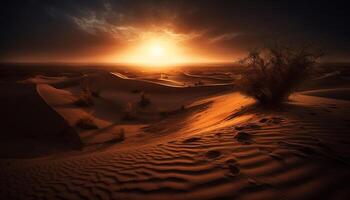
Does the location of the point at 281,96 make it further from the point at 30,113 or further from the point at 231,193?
the point at 30,113

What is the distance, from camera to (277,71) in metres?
7.24

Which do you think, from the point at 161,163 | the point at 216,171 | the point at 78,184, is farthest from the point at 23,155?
the point at 216,171

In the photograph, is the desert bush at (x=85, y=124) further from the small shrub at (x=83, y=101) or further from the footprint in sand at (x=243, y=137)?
the footprint in sand at (x=243, y=137)

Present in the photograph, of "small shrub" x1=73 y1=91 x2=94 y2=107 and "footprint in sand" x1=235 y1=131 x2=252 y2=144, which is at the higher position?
"footprint in sand" x1=235 y1=131 x2=252 y2=144

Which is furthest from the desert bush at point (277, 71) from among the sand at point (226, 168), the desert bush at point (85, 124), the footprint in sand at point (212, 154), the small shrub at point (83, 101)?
the small shrub at point (83, 101)

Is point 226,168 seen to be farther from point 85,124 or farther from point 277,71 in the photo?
point 85,124

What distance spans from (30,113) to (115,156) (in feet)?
21.1

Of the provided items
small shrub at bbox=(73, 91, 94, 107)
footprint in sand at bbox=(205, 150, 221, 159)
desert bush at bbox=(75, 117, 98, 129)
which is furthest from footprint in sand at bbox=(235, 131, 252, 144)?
small shrub at bbox=(73, 91, 94, 107)

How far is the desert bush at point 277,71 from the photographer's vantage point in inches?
270

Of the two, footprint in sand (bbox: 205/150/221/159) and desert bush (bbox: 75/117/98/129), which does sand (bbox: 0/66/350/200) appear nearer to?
footprint in sand (bbox: 205/150/221/159)

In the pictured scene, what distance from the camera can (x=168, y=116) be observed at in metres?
11.5

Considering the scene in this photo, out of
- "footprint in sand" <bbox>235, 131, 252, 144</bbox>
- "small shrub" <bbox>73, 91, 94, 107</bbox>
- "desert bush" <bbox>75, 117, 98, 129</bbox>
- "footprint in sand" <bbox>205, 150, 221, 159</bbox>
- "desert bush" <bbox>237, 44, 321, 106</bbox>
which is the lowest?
"desert bush" <bbox>75, 117, 98, 129</bbox>

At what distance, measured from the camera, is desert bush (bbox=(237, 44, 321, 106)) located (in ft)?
22.5

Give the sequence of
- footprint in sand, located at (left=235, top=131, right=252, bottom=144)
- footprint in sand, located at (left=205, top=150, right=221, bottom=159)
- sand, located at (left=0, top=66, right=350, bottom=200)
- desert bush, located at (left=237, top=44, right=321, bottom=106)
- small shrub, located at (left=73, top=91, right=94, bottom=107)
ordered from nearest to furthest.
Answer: sand, located at (left=0, top=66, right=350, bottom=200)
footprint in sand, located at (left=205, top=150, right=221, bottom=159)
footprint in sand, located at (left=235, top=131, right=252, bottom=144)
desert bush, located at (left=237, top=44, right=321, bottom=106)
small shrub, located at (left=73, top=91, right=94, bottom=107)
